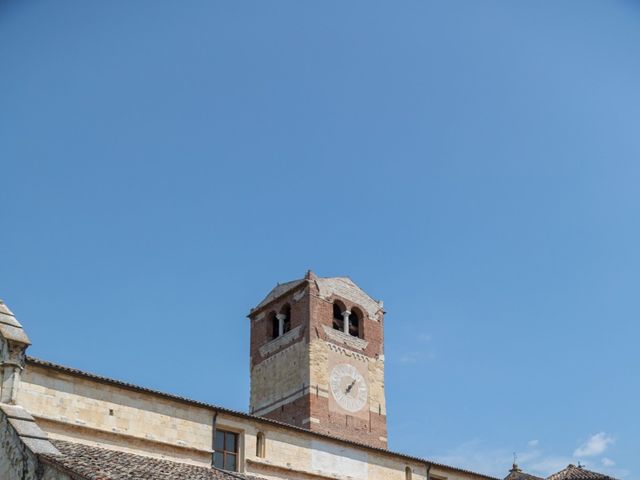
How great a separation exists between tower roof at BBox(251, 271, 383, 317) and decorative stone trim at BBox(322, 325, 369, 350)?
1.61 m

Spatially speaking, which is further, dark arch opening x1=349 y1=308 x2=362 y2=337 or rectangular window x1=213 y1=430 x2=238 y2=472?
dark arch opening x1=349 y1=308 x2=362 y2=337

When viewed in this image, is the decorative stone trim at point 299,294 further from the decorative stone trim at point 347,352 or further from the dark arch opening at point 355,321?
the dark arch opening at point 355,321

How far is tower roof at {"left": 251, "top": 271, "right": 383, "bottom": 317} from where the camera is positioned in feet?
131

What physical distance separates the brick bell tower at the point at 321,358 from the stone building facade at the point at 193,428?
7cm

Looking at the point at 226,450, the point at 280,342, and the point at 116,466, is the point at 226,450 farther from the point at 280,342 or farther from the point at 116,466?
the point at 280,342

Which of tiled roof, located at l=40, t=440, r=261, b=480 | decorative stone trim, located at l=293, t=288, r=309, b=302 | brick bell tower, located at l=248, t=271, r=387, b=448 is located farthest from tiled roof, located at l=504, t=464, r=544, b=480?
tiled roof, located at l=40, t=440, r=261, b=480

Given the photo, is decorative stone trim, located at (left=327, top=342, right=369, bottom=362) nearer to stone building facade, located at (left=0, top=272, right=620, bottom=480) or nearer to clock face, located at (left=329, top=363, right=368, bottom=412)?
stone building facade, located at (left=0, top=272, right=620, bottom=480)

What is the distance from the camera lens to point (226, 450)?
24109 millimetres

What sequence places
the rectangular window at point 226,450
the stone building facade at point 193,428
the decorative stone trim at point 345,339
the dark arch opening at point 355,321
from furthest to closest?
the dark arch opening at point 355,321 → the decorative stone trim at point 345,339 → the rectangular window at point 226,450 → the stone building facade at point 193,428

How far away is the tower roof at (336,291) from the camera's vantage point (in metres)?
40.0

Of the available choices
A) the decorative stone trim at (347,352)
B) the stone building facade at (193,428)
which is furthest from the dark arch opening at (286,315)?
the decorative stone trim at (347,352)

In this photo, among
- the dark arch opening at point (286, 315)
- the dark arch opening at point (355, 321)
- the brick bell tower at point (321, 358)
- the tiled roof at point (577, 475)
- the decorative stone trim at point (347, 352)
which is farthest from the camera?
the dark arch opening at point (355, 321)

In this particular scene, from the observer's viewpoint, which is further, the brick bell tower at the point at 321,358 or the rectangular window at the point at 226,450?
the brick bell tower at the point at 321,358

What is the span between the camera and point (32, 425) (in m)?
19.0
